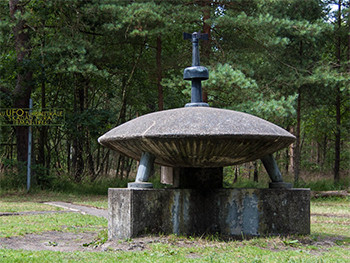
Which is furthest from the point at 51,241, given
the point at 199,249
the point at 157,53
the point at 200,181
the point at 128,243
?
the point at 157,53

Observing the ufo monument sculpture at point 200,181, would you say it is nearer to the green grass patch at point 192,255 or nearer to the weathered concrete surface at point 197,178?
the weathered concrete surface at point 197,178

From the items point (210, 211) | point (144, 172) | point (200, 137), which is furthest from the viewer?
point (210, 211)

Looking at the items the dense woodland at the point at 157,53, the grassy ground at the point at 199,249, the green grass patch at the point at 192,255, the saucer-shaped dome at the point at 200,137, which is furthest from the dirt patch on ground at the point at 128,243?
the dense woodland at the point at 157,53

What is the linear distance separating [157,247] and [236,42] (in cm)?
1080

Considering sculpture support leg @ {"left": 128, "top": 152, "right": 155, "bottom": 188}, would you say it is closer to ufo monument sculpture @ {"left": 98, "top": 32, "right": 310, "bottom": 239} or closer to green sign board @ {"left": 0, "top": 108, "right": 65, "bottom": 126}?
ufo monument sculpture @ {"left": 98, "top": 32, "right": 310, "bottom": 239}

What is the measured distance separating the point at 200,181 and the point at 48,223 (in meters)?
2.59

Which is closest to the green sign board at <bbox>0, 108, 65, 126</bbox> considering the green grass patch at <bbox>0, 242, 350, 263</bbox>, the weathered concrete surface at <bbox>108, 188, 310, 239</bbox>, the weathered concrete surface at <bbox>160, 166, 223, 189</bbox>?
the weathered concrete surface at <bbox>160, 166, 223, 189</bbox>

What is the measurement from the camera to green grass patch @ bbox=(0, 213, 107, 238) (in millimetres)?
6223

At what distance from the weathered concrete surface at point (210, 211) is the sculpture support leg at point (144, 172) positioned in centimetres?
14

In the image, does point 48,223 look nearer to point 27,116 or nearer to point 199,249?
point 199,249

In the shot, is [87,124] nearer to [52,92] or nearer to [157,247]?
[52,92]

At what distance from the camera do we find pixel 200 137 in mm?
4820

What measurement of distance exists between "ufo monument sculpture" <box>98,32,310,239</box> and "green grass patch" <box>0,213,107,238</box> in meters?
1.44

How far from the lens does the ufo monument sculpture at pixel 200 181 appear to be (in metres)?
5.02
